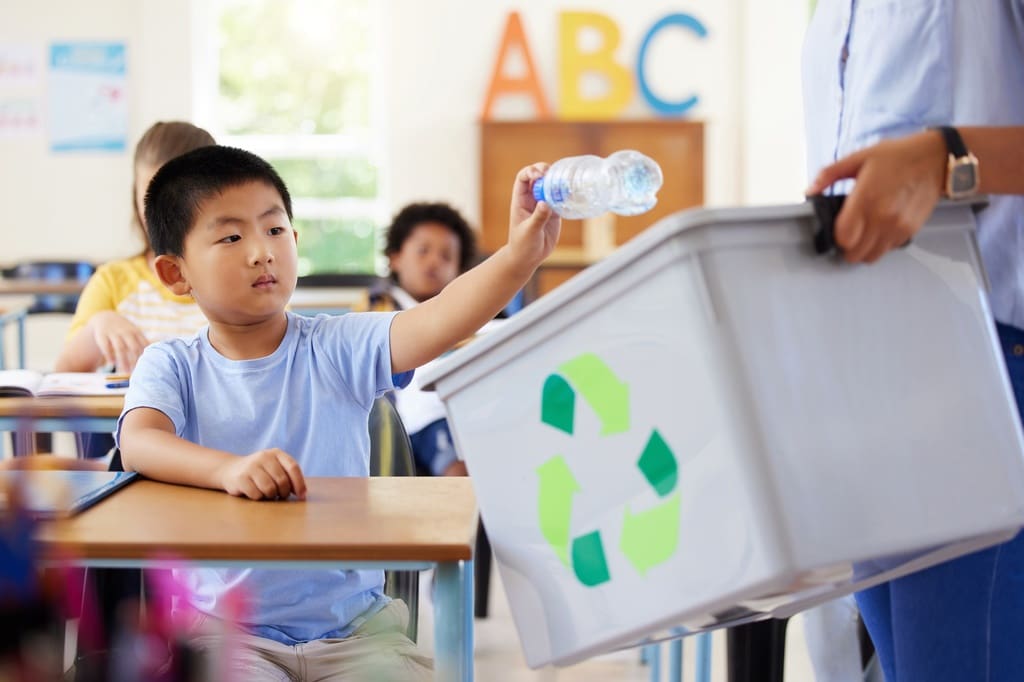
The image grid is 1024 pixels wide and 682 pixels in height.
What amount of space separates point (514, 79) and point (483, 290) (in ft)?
20.2

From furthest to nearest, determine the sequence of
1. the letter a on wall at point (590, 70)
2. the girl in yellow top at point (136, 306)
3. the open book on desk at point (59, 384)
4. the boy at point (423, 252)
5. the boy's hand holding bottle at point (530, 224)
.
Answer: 1. the letter a on wall at point (590, 70)
2. the boy at point (423, 252)
3. the girl in yellow top at point (136, 306)
4. the open book on desk at point (59, 384)
5. the boy's hand holding bottle at point (530, 224)

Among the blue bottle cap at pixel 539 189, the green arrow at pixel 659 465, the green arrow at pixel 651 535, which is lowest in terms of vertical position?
the green arrow at pixel 651 535

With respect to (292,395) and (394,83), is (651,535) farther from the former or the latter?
(394,83)

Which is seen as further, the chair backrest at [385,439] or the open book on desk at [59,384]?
the open book on desk at [59,384]

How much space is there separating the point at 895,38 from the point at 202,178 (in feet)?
2.70

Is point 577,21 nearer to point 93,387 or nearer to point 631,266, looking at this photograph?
point 93,387

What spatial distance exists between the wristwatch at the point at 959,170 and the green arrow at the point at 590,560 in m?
0.36

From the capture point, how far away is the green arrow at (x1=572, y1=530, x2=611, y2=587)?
32.7 inches

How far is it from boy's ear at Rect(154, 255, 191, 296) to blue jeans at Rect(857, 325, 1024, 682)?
92 centimetres

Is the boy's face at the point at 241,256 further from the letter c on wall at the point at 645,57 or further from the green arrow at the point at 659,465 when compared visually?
the letter c on wall at the point at 645,57

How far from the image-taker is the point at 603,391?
0.81 meters

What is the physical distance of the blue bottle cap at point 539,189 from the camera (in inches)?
46.0

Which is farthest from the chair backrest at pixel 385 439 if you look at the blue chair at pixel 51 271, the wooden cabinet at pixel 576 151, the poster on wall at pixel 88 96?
the poster on wall at pixel 88 96

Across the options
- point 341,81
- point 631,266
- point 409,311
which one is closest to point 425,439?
point 409,311
